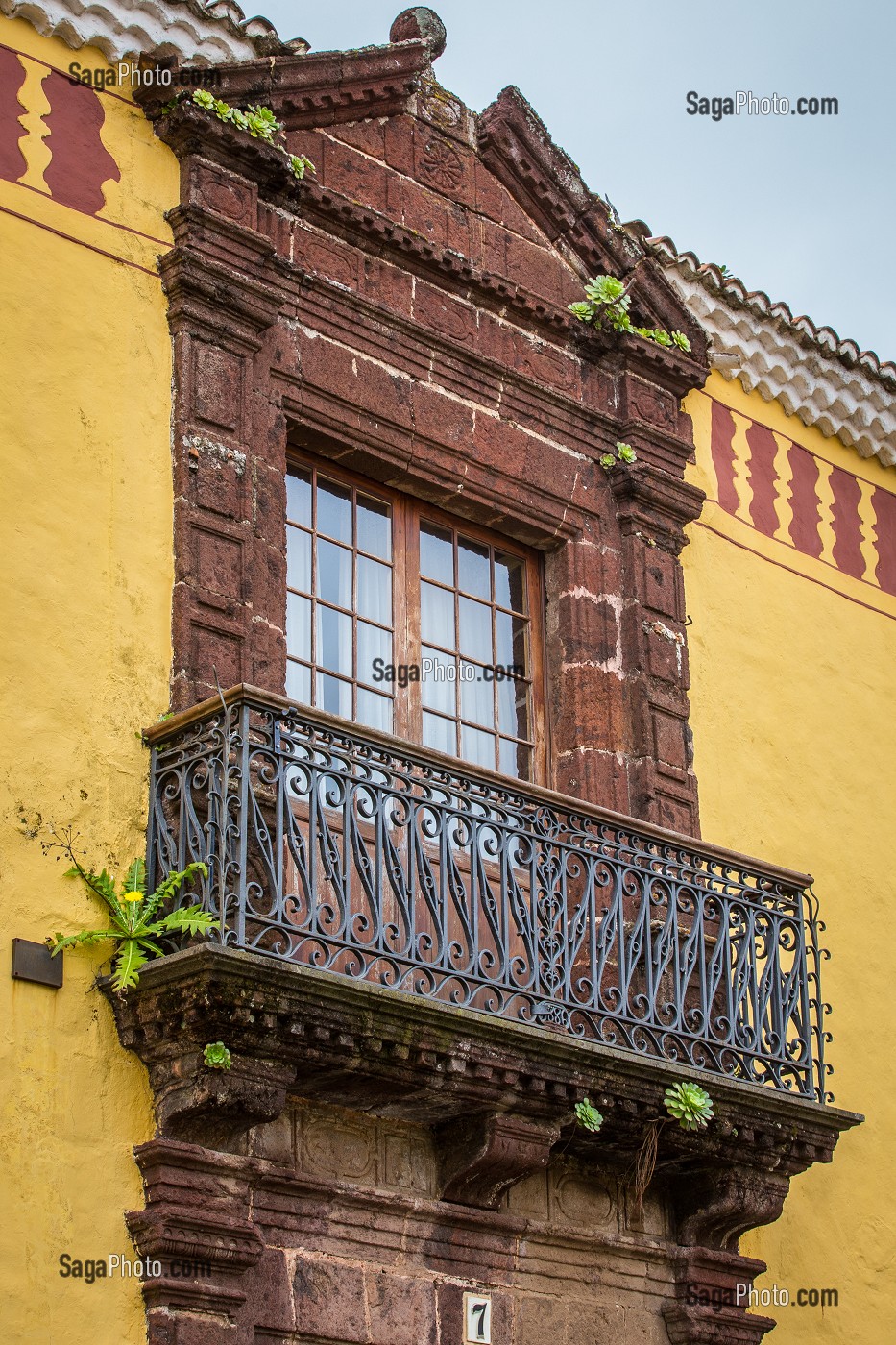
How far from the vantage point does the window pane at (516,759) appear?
902cm

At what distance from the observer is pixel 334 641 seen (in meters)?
8.52

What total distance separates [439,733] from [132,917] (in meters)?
2.12

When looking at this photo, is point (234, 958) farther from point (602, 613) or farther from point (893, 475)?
point (893, 475)

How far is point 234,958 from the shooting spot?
655 centimetres

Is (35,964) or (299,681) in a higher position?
(299,681)

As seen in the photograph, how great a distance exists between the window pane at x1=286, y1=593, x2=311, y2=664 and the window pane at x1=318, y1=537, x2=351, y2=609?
12cm

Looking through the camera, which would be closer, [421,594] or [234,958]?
[234,958]

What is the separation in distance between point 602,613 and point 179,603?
2.28 metres

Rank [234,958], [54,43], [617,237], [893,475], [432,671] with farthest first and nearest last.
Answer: [893,475], [617,237], [432,671], [54,43], [234,958]

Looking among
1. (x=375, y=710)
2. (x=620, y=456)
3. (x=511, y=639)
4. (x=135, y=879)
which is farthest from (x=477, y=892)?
(x=620, y=456)

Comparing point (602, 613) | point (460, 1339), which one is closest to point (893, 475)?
point (602, 613)

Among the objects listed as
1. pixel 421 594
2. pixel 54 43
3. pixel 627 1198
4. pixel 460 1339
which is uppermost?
pixel 54 43

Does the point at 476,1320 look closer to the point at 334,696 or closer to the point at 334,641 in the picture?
the point at 334,696

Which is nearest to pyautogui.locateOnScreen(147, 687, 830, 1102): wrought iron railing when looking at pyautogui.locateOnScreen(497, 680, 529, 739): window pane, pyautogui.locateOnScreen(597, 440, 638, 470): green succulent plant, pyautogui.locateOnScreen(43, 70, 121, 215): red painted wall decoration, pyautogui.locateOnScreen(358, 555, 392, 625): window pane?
pyautogui.locateOnScreen(497, 680, 529, 739): window pane
